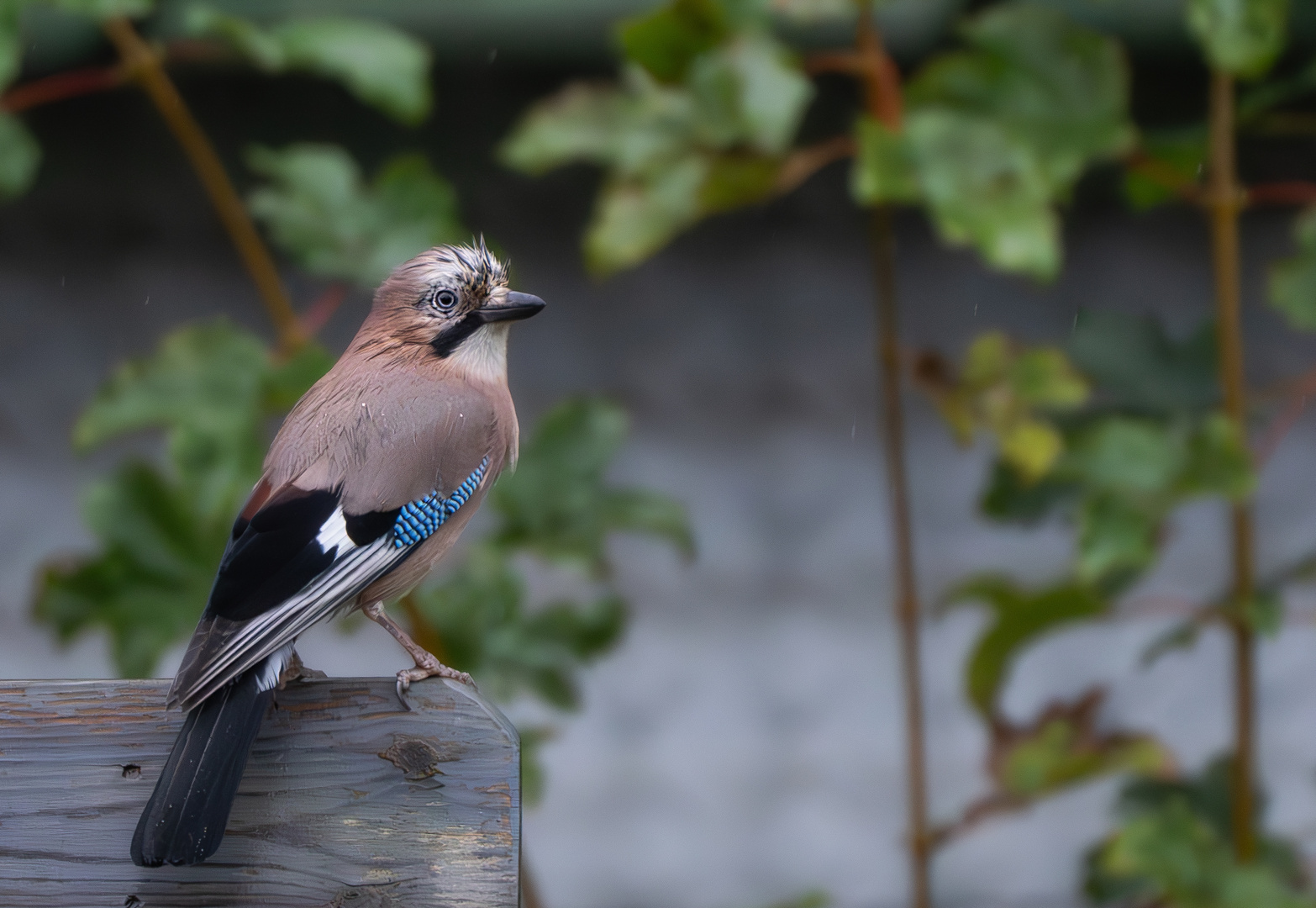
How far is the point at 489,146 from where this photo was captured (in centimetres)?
287

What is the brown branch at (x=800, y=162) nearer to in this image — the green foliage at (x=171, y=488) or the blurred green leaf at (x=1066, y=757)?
the green foliage at (x=171, y=488)

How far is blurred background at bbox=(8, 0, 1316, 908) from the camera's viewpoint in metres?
2.85

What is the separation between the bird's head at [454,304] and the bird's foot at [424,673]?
316mm

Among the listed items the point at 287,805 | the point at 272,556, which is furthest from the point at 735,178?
the point at 287,805

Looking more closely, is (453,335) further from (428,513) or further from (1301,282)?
(1301,282)

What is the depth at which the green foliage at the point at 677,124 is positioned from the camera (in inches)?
Result: 77.4

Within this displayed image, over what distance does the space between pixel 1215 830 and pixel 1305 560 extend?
1.58ft

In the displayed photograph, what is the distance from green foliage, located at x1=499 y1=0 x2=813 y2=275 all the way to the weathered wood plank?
106 centimetres

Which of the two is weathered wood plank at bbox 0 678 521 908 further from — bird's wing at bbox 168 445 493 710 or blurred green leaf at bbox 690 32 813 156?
blurred green leaf at bbox 690 32 813 156

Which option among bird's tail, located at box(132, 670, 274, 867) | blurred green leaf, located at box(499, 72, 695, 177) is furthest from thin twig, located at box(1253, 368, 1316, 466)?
bird's tail, located at box(132, 670, 274, 867)

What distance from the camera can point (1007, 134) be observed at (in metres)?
2.08

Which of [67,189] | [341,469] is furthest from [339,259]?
[67,189]

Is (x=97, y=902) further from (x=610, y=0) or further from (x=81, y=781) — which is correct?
(x=610, y=0)

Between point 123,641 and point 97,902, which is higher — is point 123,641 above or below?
above
